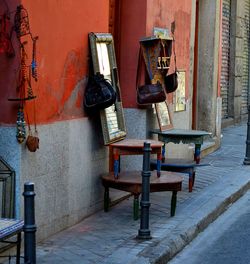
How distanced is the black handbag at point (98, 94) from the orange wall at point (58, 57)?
0.09 m

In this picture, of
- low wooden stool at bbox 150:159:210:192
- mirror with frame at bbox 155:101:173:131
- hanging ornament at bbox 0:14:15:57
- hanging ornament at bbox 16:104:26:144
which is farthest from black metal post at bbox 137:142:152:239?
mirror with frame at bbox 155:101:173:131

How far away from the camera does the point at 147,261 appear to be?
6059 mm

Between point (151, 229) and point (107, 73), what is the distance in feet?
6.36

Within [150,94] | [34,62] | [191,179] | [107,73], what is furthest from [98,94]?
[191,179]

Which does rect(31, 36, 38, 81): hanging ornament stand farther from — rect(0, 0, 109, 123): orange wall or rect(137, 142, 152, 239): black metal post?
rect(137, 142, 152, 239): black metal post

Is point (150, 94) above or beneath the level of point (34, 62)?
beneath

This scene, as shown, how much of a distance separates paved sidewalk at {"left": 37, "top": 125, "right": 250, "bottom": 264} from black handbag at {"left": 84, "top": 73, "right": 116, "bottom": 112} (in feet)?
4.20

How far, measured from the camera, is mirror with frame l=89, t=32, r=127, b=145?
7628 millimetres

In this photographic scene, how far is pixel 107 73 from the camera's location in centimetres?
809

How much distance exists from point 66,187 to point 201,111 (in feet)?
25.4

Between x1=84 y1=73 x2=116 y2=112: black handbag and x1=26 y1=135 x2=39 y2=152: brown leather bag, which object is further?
x1=84 y1=73 x2=116 y2=112: black handbag

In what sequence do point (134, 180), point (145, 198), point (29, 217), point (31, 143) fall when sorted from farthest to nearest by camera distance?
point (134, 180) → point (145, 198) → point (31, 143) → point (29, 217)

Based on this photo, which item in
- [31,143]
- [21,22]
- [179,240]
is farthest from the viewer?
[179,240]

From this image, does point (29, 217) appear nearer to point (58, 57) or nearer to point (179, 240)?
point (58, 57)
